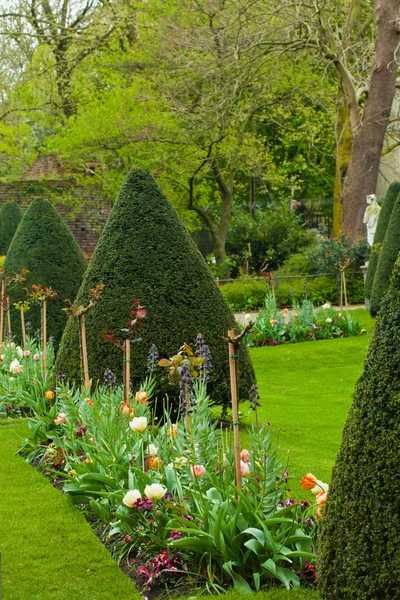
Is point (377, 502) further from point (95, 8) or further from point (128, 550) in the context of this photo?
point (95, 8)

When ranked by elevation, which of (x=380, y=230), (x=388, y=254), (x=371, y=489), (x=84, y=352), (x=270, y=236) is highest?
(x=270, y=236)

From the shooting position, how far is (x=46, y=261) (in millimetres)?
11812

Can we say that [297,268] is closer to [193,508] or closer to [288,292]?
[288,292]

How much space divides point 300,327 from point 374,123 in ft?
28.8

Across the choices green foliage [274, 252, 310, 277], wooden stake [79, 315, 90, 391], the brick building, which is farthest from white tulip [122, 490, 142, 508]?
the brick building

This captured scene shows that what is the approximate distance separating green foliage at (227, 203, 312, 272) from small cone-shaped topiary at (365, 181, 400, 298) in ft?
25.6

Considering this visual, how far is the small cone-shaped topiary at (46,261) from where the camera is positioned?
11.7 m

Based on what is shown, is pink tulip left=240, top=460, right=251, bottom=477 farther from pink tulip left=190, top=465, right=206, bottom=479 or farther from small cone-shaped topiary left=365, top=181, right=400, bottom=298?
small cone-shaped topiary left=365, top=181, right=400, bottom=298

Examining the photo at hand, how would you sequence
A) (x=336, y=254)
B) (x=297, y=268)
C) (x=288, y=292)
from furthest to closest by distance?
(x=297, y=268)
(x=336, y=254)
(x=288, y=292)

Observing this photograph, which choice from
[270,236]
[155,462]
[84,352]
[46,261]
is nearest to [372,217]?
[270,236]

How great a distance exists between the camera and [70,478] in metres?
5.16

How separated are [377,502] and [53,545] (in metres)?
2.47

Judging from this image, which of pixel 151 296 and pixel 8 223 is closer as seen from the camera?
pixel 151 296

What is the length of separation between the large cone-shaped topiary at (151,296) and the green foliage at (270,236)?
18566mm
